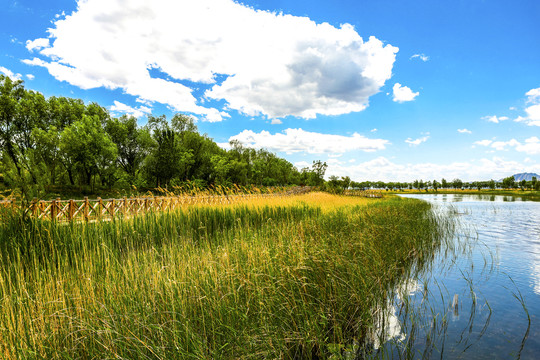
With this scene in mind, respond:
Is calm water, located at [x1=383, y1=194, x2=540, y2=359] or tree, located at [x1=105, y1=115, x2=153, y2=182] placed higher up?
tree, located at [x1=105, y1=115, x2=153, y2=182]

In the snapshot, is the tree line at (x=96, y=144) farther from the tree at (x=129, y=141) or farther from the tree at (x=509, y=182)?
the tree at (x=509, y=182)

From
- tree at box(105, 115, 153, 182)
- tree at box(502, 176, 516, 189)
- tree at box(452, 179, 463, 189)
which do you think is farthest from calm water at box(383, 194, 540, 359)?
tree at box(452, 179, 463, 189)

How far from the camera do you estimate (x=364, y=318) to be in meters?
4.09

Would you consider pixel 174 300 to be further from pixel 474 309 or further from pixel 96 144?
pixel 96 144

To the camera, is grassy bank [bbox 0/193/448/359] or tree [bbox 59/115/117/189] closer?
grassy bank [bbox 0/193/448/359]

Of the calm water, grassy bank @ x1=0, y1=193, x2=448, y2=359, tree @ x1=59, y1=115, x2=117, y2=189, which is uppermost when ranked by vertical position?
tree @ x1=59, y1=115, x2=117, y2=189

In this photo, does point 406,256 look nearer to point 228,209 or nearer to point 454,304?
point 454,304

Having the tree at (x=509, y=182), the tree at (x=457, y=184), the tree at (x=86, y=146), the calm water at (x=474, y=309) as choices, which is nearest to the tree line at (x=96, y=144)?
the tree at (x=86, y=146)

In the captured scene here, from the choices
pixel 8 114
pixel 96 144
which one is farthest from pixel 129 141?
pixel 8 114

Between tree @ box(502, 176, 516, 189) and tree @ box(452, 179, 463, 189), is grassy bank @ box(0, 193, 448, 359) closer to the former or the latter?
tree @ box(502, 176, 516, 189)

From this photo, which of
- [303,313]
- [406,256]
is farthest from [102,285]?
[406,256]

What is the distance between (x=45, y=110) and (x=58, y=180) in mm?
13508

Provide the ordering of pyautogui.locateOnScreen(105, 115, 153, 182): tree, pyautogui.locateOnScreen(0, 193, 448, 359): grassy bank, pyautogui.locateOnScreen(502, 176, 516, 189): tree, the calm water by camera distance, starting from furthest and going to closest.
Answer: pyautogui.locateOnScreen(502, 176, 516, 189): tree → pyautogui.locateOnScreen(105, 115, 153, 182): tree → the calm water → pyautogui.locateOnScreen(0, 193, 448, 359): grassy bank

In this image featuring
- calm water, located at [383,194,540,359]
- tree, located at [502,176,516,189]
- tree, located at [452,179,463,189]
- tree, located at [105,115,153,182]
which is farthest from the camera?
tree, located at [452,179,463,189]
